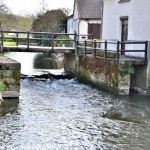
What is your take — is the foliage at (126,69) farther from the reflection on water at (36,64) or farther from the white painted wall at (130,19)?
the reflection on water at (36,64)

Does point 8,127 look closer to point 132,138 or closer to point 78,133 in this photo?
point 78,133

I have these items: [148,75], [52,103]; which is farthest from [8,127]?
[148,75]

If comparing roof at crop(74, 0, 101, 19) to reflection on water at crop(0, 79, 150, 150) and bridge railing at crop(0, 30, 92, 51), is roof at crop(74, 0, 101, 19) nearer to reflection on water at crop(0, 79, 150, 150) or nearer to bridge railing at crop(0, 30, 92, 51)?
bridge railing at crop(0, 30, 92, 51)

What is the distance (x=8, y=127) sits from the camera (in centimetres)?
1005

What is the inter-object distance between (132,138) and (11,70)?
5761 millimetres

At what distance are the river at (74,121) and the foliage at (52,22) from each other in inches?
1196

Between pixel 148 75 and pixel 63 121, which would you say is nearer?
pixel 63 121

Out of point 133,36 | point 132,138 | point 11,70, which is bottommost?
point 132,138

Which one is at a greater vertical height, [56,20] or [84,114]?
[56,20]

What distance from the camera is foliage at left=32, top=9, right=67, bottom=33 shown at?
46250 mm

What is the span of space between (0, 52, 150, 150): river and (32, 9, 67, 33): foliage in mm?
30388

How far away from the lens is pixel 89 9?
1549 inches

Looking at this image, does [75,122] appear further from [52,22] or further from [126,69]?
[52,22]

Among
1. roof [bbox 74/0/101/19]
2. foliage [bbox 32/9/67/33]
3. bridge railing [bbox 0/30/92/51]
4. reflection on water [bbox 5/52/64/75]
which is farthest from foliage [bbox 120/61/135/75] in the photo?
foliage [bbox 32/9/67/33]
